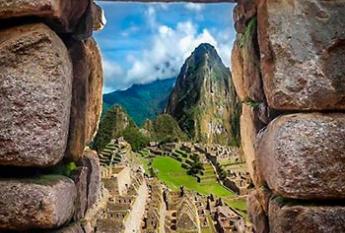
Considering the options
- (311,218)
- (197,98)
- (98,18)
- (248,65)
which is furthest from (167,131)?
(311,218)

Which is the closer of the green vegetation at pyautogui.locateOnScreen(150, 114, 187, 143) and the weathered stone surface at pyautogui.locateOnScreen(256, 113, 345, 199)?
the weathered stone surface at pyautogui.locateOnScreen(256, 113, 345, 199)

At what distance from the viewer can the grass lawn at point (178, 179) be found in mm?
39188

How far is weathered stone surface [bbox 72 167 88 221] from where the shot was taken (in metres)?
3.26

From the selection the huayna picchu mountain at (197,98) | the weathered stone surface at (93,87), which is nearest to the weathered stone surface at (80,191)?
the weathered stone surface at (93,87)

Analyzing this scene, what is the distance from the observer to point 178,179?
41844 mm

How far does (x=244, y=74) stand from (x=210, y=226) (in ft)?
85.4

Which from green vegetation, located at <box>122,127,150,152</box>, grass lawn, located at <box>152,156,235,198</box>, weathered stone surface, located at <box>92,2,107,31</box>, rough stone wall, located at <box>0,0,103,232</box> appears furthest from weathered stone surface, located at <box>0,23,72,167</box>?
green vegetation, located at <box>122,127,150,152</box>

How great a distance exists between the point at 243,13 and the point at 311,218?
146cm

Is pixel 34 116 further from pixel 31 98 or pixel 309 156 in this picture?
pixel 309 156

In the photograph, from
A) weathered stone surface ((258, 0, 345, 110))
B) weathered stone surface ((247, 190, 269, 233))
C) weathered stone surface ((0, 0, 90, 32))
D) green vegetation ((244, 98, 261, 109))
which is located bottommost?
weathered stone surface ((247, 190, 269, 233))

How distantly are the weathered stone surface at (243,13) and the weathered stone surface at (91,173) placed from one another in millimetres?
1334

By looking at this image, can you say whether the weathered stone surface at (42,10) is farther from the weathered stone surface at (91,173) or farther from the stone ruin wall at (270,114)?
the weathered stone surface at (91,173)

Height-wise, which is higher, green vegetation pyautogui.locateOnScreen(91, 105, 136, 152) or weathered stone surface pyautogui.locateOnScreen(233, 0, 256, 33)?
green vegetation pyautogui.locateOnScreen(91, 105, 136, 152)

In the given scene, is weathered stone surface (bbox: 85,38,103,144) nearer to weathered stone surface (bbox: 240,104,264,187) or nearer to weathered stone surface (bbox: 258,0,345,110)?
weathered stone surface (bbox: 240,104,264,187)
